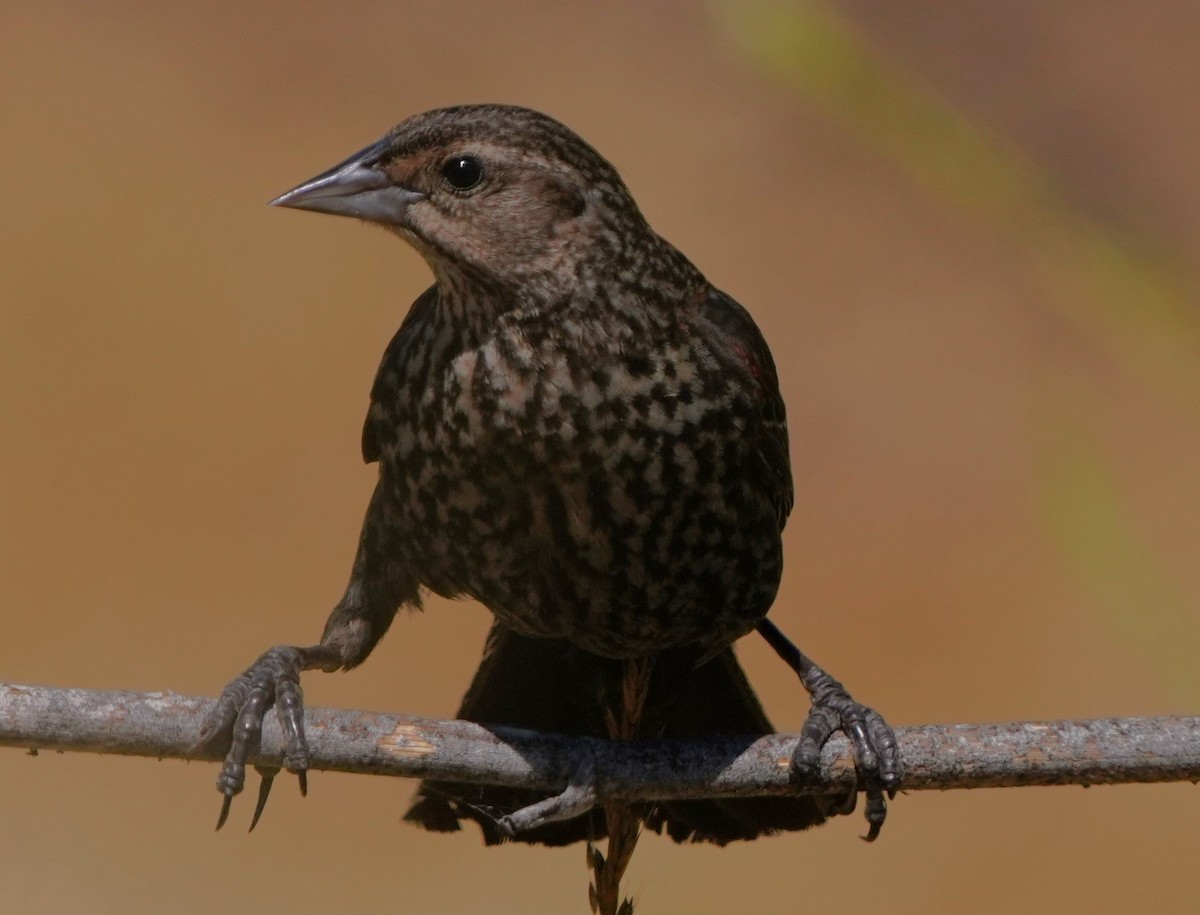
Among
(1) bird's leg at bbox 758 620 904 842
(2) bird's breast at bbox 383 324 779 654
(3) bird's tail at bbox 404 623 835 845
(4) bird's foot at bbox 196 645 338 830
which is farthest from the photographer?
(3) bird's tail at bbox 404 623 835 845

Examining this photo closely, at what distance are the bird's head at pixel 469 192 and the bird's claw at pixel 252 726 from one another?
0.83 metres

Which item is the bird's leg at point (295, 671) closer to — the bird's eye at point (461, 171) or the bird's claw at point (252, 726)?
the bird's claw at point (252, 726)

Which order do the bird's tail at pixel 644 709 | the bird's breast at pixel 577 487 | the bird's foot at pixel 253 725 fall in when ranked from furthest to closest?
1. the bird's tail at pixel 644 709
2. the bird's breast at pixel 577 487
3. the bird's foot at pixel 253 725

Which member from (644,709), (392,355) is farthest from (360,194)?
(644,709)

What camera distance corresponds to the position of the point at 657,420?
343 centimetres

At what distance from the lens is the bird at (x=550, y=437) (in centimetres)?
333

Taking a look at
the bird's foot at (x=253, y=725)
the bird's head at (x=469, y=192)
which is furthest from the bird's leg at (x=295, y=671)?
the bird's head at (x=469, y=192)

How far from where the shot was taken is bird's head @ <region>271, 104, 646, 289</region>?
3.30m

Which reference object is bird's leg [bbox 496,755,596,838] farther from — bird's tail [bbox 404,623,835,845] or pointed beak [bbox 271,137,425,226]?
pointed beak [bbox 271,137,425,226]

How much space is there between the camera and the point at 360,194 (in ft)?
10.8

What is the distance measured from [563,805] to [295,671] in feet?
2.07

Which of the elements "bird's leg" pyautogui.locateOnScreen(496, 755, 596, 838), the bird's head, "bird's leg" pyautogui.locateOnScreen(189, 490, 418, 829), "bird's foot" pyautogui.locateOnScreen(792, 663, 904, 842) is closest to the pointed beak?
the bird's head

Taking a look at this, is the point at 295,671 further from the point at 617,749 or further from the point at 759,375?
the point at 759,375

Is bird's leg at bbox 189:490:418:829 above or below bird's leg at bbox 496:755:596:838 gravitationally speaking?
above
